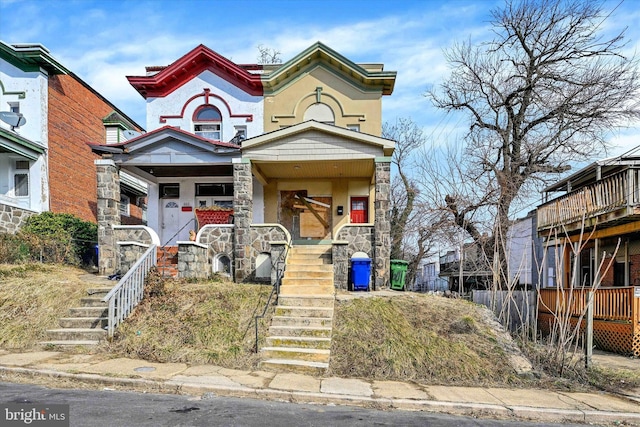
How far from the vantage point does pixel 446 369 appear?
8.62 m

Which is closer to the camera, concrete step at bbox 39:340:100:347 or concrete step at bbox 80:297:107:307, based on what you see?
concrete step at bbox 39:340:100:347

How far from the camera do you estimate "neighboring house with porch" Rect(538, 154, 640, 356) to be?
41.4ft

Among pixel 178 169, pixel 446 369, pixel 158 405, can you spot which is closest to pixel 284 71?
pixel 178 169

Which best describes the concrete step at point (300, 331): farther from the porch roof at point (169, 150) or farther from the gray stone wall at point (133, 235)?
the porch roof at point (169, 150)

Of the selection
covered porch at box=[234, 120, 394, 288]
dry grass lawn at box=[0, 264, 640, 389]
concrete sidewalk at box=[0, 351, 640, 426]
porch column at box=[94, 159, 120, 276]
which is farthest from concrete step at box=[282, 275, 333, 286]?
porch column at box=[94, 159, 120, 276]

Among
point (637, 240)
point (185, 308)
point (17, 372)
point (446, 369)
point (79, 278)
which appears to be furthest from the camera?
point (637, 240)

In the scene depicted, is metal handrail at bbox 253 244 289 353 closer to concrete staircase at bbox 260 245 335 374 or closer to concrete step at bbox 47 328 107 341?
concrete staircase at bbox 260 245 335 374

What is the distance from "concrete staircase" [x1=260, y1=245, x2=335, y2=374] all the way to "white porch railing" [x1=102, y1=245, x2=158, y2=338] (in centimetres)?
329

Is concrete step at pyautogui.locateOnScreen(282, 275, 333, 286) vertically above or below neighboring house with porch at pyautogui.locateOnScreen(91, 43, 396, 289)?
below

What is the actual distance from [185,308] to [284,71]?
1053cm

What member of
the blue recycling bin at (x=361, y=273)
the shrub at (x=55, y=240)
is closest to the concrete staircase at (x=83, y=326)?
the shrub at (x=55, y=240)

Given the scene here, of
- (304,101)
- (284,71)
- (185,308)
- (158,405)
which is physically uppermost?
(284,71)

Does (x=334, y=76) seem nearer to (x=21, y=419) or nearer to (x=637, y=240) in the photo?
(x=637, y=240)

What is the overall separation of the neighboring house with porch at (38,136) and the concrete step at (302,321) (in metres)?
12.4
